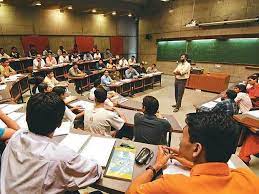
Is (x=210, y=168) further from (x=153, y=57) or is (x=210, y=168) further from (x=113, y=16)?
(x=113, y=16)

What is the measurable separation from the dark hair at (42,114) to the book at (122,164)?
51 cm

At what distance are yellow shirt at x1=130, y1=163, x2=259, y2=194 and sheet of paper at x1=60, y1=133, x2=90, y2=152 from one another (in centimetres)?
92

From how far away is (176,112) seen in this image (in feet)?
18.9

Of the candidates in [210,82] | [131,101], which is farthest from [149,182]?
[210,82]

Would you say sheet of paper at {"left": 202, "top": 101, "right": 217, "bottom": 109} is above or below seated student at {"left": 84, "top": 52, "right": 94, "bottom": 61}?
below

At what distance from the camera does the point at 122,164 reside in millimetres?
1459

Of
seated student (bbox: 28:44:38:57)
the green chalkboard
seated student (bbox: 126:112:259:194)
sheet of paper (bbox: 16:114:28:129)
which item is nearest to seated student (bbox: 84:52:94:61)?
seated student (bbox: 28:44:38:57)

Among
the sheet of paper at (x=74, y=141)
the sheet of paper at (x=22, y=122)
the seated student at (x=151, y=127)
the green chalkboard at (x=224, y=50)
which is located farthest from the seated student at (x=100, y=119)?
the green chalkboard at (x=224, y=50)

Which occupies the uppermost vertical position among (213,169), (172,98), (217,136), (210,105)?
(217,136)

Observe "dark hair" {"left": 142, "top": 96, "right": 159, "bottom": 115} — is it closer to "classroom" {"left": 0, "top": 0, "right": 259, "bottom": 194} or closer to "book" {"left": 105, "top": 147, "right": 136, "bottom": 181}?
"classroom" {"left": 0, "top": 0, "right": 259, "bottom": 194}

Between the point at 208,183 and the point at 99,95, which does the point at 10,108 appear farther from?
the point at 208,183

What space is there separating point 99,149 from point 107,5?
903cm

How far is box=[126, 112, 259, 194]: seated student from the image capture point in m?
0.84

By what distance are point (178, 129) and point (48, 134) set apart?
6.53 feet
